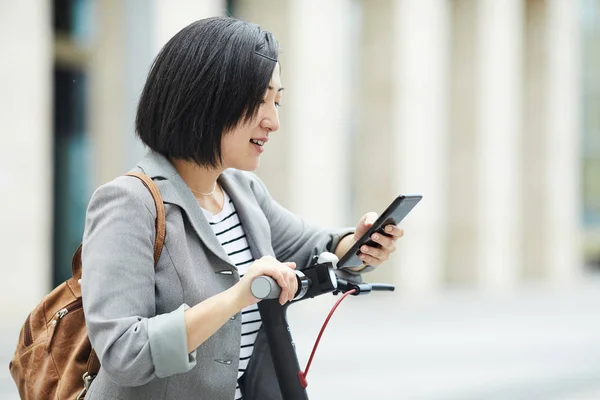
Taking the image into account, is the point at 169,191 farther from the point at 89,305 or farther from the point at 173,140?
the point at 89,305

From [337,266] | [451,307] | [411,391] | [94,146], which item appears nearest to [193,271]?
[337,266]

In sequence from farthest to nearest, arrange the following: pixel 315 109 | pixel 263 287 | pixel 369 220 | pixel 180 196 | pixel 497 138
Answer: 1. pixel 497 138
2. pixel 315 109
3. pixel 369 220
4. pixel 180 196
5. pixel 263 287

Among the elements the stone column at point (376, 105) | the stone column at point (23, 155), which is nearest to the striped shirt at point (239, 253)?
the stone column at point (23, 155)

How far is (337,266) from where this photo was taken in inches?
97.7

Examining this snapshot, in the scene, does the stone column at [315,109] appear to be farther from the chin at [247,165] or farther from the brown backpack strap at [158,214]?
the brown backpack strap at [158,214]

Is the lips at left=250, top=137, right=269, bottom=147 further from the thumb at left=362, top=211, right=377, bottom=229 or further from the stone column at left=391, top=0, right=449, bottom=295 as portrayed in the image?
the stone column at left=391, top=0, right=449, bottom=295

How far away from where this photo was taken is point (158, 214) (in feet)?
6.82

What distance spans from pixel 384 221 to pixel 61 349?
827mm

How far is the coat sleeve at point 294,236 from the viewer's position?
271cm

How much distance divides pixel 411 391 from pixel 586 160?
2079 centimetres

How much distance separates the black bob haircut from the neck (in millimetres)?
50

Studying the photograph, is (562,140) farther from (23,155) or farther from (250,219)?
(250,219)

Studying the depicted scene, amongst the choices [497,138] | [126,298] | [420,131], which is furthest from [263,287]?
[497,138]

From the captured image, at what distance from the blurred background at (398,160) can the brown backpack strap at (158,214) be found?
1886 mm
